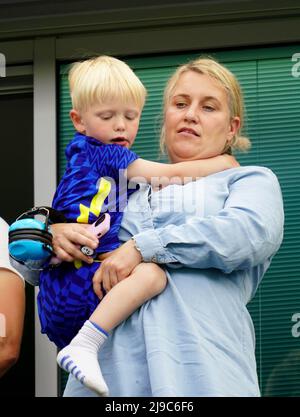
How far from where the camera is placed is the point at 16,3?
443 cm

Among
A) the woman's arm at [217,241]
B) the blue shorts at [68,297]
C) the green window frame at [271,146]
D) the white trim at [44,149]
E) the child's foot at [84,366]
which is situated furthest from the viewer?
the white trim at [44,149]

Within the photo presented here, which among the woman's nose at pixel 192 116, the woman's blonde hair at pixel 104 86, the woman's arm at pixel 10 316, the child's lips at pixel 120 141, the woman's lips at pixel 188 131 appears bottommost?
the woman's arm at pixel 10 316

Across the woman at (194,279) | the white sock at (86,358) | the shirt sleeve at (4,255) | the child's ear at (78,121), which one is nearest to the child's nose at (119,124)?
the child's ear at (78,121)

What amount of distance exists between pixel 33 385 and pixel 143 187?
1386 mm

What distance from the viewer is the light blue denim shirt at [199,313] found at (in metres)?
2.94

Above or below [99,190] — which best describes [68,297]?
below

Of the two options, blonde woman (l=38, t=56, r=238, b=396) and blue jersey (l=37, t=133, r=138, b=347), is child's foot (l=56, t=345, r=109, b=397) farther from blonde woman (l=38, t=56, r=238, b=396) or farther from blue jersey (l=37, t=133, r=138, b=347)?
blue jersey (l=37, t=133, r=138, b=347)

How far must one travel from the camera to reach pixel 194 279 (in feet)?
9.87

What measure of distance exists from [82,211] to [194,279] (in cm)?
35

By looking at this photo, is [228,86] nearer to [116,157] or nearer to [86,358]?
[116,157]

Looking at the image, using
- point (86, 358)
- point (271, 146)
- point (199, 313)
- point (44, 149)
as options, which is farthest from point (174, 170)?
point (44, 149)

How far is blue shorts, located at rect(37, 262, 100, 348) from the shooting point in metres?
3.07

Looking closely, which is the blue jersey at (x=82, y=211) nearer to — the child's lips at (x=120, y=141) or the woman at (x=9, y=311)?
the child's lips at (x=120, y=141)

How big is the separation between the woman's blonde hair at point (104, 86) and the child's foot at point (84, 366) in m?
0.68
